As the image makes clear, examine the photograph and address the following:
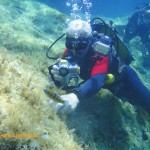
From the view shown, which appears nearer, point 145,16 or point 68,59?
point 68,59

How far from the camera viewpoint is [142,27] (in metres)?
14.5

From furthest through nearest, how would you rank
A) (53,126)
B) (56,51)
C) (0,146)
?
(56,51)
(53,126)
(0,146)

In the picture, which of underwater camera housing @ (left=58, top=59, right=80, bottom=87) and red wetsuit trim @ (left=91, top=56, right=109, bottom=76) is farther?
red wetsuit trim @ (left=91, top=56, right=109, bottom=76)

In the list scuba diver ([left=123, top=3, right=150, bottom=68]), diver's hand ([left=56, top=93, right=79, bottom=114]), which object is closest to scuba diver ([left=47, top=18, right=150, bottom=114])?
diver's hand ([left=56, top=93, right=79, bottom=114])

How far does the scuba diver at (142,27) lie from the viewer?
14422 mm

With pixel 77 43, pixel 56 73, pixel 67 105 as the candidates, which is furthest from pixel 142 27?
pixel 67 105

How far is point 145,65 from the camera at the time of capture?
1589 cm

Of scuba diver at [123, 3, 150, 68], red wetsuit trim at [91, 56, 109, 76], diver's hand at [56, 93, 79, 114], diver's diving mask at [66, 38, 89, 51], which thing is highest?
diver's diving mask at [66, 38, 89, 51]

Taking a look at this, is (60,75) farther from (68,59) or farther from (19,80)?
(19,80)

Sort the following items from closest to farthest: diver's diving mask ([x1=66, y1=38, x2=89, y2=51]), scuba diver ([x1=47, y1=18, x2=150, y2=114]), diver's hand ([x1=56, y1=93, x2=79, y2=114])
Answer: diver's hand ([x1=56, y1=93, x2=79, y2=114]) < scuba diver ([x1=47, y1=18, x2=150, y2=114]) < diver's diving mask ([x1=66, y1=38, x2=89, y2=51])

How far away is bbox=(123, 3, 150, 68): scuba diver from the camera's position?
47.3 ft

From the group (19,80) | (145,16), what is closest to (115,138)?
(19,80)

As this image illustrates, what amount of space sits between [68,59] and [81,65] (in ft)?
1.02

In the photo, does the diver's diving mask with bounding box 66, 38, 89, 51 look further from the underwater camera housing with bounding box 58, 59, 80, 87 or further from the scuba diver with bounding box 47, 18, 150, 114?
the underwater camera housing with bounding box 58, 59, 80, 87
